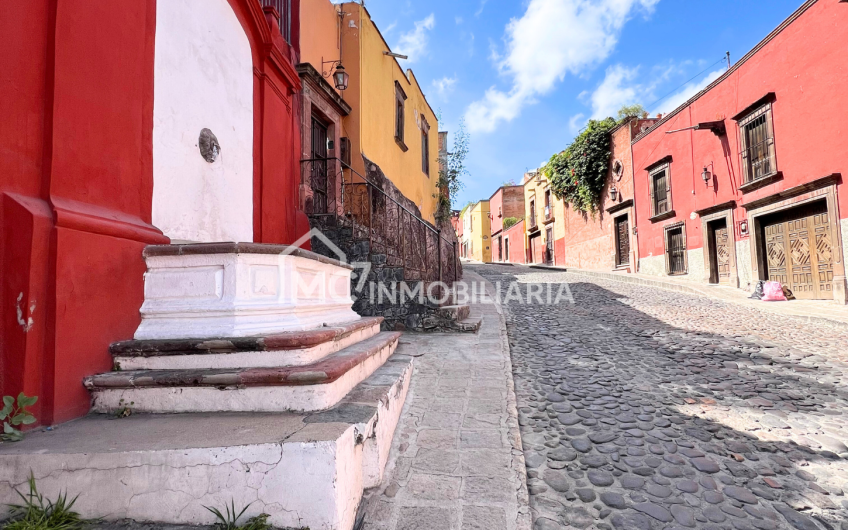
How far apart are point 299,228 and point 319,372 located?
3.68m

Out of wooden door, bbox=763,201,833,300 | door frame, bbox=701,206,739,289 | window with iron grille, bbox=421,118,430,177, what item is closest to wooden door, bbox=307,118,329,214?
window with iron grille, bbox=421,118,430,177

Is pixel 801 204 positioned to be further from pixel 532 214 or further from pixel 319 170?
pixel 532 214

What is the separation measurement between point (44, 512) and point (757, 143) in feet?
44.2

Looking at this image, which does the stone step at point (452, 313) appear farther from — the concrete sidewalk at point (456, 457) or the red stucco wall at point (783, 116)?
the red stucco wall at point (783, 116)

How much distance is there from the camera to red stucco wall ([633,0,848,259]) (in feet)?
25.8

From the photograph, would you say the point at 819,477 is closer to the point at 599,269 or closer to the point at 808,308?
the point at 808,308

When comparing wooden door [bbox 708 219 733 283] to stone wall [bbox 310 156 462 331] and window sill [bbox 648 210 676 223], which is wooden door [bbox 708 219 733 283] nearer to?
window sill [bbox 648 210 676 223]

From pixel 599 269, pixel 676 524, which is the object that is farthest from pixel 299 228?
pixel 599 269

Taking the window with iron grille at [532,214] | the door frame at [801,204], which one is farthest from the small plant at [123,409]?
the window with iron grille at [532,214]

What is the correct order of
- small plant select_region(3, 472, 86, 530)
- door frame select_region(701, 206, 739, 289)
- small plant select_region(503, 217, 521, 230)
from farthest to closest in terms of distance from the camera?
1. small plant select_region(503, 217, 521, 230)
2. door frame select_region(701, 206, 739, 289)
3. small plant select_region(3, 472, 86, 530)

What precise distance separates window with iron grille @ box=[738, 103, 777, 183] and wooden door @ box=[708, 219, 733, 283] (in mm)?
1655

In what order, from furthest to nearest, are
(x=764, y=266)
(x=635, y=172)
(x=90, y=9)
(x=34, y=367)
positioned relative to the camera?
1. (x=635, y=172)
2. (x=764, y=266)
3. (x=90, y=9)
4. (x=34, y=367)

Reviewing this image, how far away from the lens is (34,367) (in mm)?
1700

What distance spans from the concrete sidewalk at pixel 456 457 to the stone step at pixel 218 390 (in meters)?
0.58
